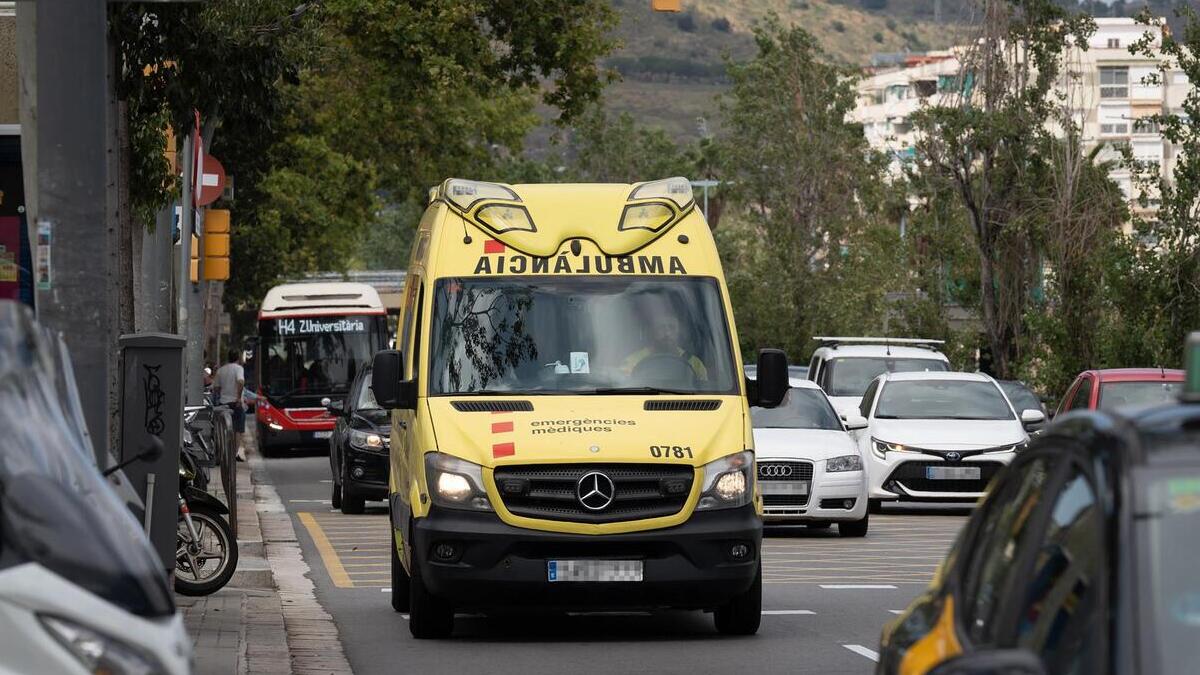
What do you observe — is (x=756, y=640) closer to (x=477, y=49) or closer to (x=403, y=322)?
(x=403, y=322)

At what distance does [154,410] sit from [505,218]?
2.43 m

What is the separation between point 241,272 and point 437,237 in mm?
43402

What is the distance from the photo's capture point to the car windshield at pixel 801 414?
22.6 meters

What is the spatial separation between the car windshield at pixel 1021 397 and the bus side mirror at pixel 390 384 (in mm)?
20244


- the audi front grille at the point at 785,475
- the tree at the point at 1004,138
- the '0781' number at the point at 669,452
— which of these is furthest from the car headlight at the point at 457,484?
the tree at the point at 1004,138

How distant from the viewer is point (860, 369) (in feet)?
102

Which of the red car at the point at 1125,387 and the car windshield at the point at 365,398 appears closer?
the red car at the point at 1125,387

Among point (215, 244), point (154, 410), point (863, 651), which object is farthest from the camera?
point (215, 244)

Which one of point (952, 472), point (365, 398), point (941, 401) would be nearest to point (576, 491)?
point (952, 472)

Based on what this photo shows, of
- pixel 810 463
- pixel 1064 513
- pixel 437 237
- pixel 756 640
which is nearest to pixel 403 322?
pixel 437 237

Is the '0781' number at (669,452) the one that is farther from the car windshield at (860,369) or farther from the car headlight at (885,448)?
the car windshield at (860,369)

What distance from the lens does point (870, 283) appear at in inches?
2275

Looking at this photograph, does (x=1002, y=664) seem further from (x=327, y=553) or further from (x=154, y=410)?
(x=327, y=553)

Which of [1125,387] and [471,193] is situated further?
[1125,387]
